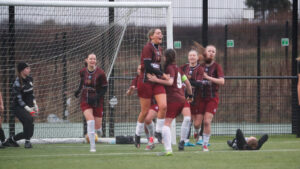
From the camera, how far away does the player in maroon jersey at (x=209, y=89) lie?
952 cm

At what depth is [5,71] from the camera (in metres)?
11.7

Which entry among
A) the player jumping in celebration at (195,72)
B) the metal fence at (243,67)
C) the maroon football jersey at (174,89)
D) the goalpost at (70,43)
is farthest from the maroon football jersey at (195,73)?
the metal fence at (243,67)

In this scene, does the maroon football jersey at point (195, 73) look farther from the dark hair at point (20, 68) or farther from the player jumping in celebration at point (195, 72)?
the dark hair at point (20, 68)

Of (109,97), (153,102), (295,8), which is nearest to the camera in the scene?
(153,102)

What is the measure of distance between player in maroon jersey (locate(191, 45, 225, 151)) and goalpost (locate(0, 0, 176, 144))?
171cm

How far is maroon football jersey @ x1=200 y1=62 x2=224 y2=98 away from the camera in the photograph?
31.8 feet

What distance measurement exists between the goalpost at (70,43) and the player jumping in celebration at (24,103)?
0.77 m

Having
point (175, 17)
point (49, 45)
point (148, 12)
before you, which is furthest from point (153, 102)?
point (175, 17)

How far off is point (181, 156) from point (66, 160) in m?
1.81

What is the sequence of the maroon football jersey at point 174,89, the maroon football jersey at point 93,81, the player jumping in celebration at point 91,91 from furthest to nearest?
1. the maroon football jersey at point 93,81
2. the player jumping in celebration at point 91,91
3. the maroon football jersey at point 174,89

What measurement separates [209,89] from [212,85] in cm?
9

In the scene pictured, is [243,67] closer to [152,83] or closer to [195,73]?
[195,73]

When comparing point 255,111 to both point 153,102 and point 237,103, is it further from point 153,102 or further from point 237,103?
point 153,102

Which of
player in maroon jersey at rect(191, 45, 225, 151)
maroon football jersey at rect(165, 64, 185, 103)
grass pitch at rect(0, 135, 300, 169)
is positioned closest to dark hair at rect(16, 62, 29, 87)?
grass pitch at rect(0, 135, 300, 169)
